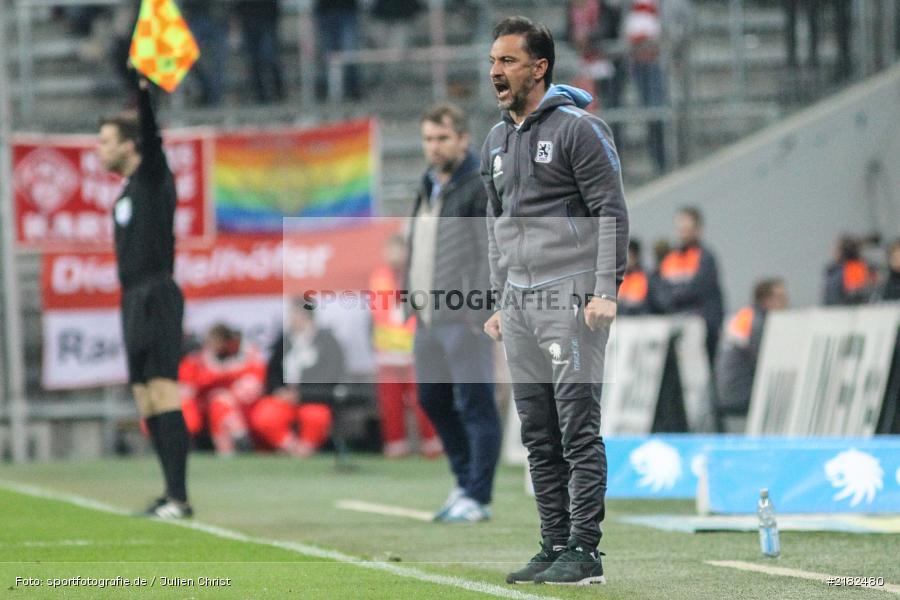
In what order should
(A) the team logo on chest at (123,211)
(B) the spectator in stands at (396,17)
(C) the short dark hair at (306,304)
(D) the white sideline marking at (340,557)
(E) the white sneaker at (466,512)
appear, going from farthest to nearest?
(B) the spectator in stands at (396,17), (C) the short dark hair at (306,304), (A) the team logo on chest at (123,211), (E) the white sneaker at (466,512), (D) the white sideline marking at (340,557)

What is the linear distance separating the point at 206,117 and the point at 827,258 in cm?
677

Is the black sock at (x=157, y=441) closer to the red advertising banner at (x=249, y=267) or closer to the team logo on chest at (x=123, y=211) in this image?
the team logo on chest at (x=123, y=211)

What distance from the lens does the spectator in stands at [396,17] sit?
2031 cm

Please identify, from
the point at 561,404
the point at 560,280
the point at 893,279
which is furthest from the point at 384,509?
the point at 893,279

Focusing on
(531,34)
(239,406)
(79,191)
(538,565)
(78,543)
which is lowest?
(239,406)

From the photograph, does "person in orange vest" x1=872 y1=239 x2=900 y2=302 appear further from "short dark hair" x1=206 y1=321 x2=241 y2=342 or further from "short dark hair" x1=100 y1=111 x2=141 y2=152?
"short dark hair" x1=100 y1=111 x2=141 y2=152

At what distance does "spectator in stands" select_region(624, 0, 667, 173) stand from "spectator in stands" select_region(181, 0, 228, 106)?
4442 millimetres

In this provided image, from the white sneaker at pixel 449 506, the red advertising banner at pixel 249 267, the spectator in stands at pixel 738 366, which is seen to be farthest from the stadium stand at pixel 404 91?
the white sneaker at pixel 449 506

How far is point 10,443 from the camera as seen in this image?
1644cm

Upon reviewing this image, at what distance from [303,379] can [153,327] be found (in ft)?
23.2

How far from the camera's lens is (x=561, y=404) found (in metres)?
6.51

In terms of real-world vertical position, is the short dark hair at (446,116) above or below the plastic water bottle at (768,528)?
above

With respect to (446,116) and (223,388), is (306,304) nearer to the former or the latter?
(223,388)

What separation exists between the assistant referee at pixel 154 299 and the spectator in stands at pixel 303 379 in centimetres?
665
